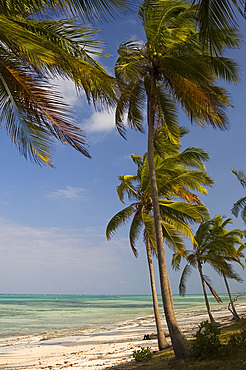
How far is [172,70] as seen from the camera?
959 centimetres

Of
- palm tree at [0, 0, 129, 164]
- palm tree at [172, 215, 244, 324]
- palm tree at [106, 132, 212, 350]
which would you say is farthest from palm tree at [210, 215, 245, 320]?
palm tree at [0, 0, 129, 164]

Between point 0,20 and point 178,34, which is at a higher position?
point 178,34

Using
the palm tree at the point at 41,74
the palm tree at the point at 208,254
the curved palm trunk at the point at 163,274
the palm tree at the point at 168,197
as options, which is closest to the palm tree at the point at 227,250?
the palm tree at the point at 208,254

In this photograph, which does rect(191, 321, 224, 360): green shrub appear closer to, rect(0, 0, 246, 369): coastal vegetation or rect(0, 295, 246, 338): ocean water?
rect(0, 0, 246, 369): coastal vegetation

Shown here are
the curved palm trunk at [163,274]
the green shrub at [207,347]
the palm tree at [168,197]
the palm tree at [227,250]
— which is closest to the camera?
the green shrub at [207,347]

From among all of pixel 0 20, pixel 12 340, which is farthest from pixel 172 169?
pixel 12 340

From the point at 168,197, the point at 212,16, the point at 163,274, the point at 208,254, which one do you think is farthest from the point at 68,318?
the point at 212,16

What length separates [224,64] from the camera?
924cm

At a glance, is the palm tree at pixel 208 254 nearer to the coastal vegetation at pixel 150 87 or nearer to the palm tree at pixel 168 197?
the coastal vegetation at pixel 150 87

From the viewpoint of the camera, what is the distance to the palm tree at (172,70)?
909cm


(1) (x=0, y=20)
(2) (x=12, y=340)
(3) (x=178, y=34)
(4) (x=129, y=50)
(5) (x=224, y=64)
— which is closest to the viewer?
(1) (x=0, y=20)

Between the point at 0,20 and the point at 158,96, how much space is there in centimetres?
694

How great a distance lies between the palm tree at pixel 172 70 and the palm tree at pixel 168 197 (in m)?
2.74

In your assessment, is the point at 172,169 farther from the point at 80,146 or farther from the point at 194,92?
the point at 80,146
